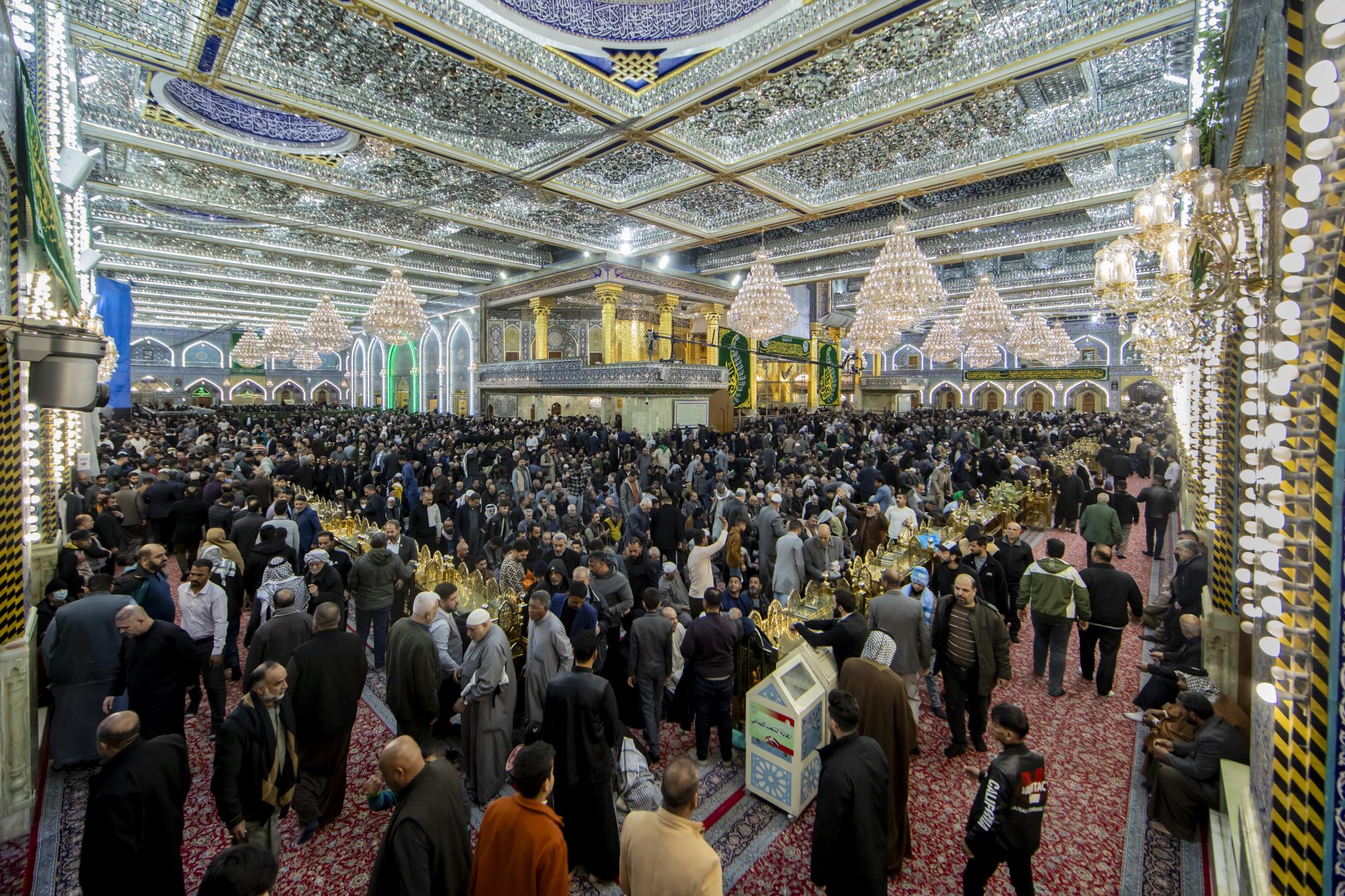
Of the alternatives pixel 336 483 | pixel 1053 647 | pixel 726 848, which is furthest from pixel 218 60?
pixel 1053 647

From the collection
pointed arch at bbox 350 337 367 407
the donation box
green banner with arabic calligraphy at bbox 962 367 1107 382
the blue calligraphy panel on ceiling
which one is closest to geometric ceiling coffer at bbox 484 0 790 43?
the blue calligraphy panel on ceiling

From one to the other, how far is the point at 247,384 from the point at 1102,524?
145ft

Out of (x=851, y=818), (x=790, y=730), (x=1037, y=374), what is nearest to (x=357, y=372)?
(x=1037, y=374)

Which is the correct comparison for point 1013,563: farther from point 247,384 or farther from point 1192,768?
point 247,384

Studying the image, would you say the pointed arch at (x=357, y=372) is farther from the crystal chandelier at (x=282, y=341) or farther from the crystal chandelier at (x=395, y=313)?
the crystal chandelier at (x=395, y=313)

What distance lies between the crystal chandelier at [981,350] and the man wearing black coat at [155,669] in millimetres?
12438

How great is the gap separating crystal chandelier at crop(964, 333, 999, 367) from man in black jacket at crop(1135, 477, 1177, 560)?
518cm

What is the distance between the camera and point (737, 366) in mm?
21891

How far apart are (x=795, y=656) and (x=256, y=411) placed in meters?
32.9

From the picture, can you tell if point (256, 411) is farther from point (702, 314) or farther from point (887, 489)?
point (887, 489)

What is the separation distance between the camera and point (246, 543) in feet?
15.7

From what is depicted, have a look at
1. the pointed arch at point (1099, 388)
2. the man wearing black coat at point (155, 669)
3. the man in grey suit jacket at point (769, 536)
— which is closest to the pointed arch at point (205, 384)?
the man wearing black coat at point (155, 669)

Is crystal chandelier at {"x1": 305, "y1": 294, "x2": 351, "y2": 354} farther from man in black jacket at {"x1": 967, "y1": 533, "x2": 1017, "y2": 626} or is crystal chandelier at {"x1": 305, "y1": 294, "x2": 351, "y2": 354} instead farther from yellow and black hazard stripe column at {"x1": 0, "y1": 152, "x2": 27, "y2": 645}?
man in black jacket at {"x1": 967, "y1": 533, "x2": 1017, "y2": 626}

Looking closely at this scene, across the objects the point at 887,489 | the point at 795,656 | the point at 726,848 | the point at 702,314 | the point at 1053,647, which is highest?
the point at 702,314
